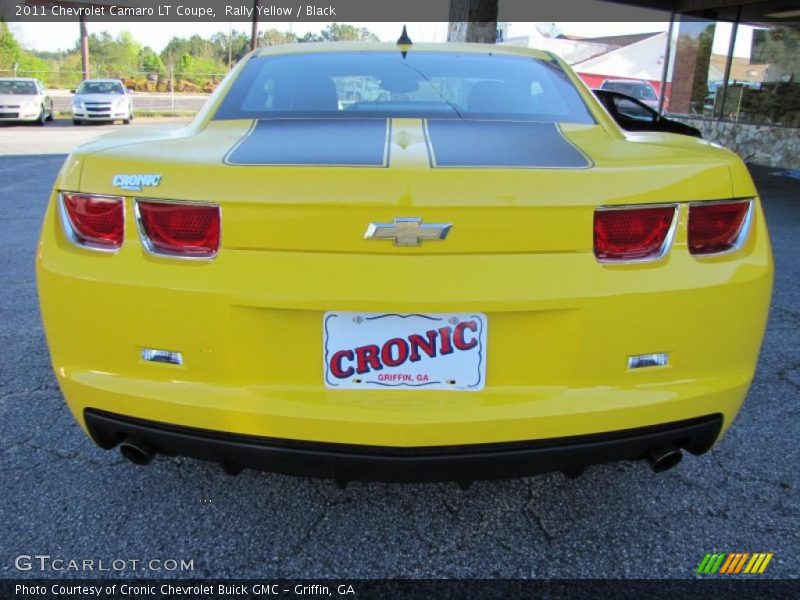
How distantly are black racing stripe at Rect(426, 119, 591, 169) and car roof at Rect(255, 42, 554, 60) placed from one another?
0.83 m

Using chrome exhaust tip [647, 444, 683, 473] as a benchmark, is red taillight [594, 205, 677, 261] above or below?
above

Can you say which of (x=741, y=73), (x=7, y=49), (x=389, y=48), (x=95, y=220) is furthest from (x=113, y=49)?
(x=95, y=220)

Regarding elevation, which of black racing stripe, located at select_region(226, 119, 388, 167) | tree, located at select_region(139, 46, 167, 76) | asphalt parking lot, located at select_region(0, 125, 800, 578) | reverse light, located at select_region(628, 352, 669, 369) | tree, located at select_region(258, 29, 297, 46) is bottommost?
asphalt parking lot, located at select_region(0, 125, 800, 578)

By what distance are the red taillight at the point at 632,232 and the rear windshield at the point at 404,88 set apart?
2.62ft

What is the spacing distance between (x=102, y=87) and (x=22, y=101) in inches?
111

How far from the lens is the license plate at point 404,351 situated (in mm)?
1600

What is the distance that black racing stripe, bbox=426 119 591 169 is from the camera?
1.71 m

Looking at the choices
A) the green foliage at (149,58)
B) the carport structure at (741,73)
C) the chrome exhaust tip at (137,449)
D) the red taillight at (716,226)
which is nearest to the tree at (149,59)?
the green foliage at (149,58)

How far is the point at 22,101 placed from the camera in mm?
20766

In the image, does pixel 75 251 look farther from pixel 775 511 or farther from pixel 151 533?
pixel 775 511

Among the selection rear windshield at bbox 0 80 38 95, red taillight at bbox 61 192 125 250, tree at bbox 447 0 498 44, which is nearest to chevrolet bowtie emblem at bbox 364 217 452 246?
red taillight at bbox 61 192 125 250

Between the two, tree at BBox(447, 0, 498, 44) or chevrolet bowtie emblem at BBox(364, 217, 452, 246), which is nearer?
chevrolet bowtie emblem at BBox(364, 217, 452, 246)

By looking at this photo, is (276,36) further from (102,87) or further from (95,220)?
(95,220)

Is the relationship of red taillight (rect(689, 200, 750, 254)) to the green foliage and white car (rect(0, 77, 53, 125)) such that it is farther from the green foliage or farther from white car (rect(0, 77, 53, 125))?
the green foliage
